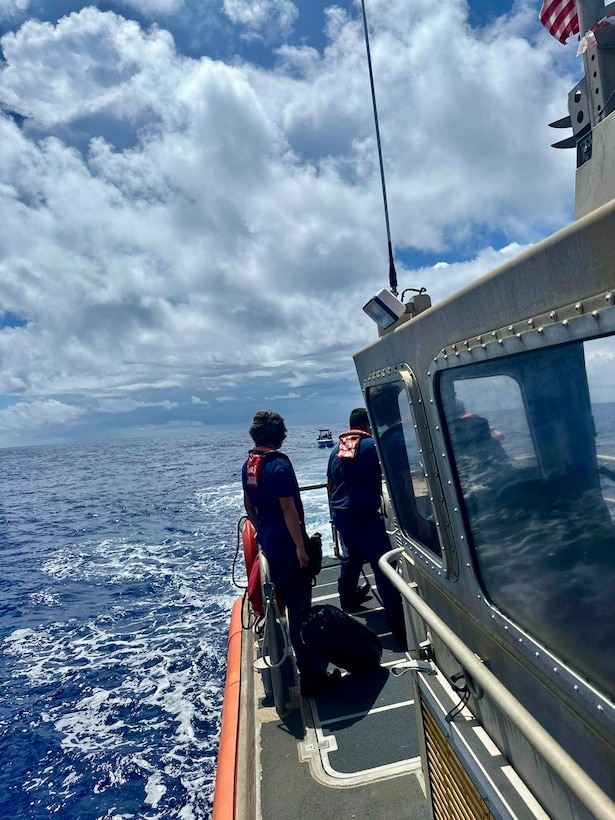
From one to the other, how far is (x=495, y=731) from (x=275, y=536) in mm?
2408

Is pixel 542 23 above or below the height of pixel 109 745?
above

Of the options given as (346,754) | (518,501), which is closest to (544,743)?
(518,501)

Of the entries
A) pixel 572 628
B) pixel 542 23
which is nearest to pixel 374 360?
pixel 572 628

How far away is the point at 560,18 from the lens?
8.93 feet

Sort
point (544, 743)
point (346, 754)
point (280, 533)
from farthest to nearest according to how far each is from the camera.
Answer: point (280, 533) < point (346, 754) < point (544, 743)

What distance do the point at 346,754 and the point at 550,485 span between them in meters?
3.32

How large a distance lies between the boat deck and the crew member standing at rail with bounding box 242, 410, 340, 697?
317mm

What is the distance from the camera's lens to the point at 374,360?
2842 mm

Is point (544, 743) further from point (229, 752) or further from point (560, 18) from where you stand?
point (229, 752)

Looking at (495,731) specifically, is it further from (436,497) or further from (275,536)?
(275,536)

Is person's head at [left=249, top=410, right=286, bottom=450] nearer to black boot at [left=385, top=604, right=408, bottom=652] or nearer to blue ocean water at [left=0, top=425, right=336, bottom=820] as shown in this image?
black boot at [left=385, top=604, right=408, bottom=652]

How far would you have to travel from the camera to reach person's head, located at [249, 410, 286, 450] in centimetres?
431

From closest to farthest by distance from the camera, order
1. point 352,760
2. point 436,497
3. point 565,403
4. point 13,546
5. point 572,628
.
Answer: point 565,403
point 572,628
point 436,497
point 352,760
point 13,546

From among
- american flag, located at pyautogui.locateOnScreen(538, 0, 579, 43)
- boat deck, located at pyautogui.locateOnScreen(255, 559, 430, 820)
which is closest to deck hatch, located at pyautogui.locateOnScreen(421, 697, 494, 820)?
boat deck, located at pyautogui.locateOnScreen(255, 559, 430, 820)
